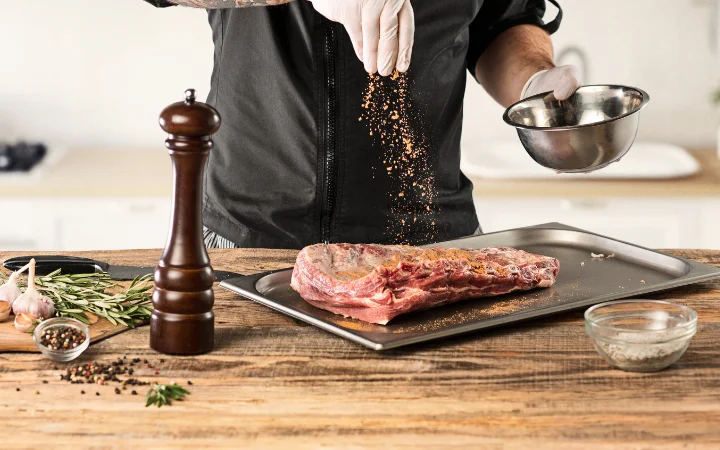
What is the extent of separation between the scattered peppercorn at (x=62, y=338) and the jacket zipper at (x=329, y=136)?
83 centimetres

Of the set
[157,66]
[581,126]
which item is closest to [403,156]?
[581,126]

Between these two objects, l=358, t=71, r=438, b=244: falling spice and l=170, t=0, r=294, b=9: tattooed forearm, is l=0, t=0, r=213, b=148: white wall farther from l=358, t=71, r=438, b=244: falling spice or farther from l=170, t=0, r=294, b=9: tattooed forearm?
l=170, t=0, r=294, b=9: tattooed forearm

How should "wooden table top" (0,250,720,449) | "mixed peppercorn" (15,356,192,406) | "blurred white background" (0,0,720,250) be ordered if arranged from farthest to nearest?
"blurred white background" (0,0,720,250), "mixed peppercorn" (15,356,192,406), "wooden table top" (0,250,720,449)

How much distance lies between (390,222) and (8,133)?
8.45ft

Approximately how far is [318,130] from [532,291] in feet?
2.18

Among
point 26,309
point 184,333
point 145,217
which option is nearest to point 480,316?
point 184,333

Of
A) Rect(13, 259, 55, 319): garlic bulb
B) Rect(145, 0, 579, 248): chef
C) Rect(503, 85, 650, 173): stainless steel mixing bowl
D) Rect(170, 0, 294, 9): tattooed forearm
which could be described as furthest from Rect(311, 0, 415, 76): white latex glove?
Rect(13, 259, 55, 319): garlic bulb

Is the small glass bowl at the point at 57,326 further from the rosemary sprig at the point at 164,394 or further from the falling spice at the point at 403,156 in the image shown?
the falling spice at the point at 403,156

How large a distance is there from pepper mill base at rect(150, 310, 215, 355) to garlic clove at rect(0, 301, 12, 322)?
10.8 inches

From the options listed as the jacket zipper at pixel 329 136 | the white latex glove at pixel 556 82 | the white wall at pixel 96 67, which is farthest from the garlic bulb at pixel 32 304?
the white wall at pixel 96 67

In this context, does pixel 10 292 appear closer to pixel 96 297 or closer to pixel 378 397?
pixel 96 297

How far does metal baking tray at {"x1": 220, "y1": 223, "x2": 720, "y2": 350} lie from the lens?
1.41 m

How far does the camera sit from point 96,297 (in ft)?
5.08

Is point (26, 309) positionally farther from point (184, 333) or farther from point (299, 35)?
point (299, 35)
